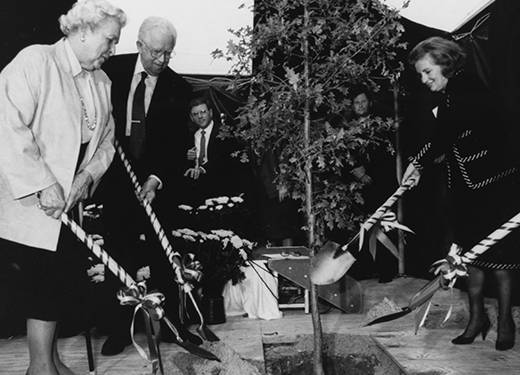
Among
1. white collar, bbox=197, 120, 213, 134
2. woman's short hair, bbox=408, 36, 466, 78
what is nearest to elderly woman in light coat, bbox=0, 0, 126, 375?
white collar, bbox=197, 120, 213, 134

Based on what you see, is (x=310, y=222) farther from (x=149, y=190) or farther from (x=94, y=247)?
(x=94, y=247)

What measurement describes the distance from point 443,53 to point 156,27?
1740 mm

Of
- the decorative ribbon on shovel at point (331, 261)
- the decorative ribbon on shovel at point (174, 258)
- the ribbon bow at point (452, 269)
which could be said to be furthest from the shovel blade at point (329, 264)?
the decorative ribbon on shovel at point (174, 258)

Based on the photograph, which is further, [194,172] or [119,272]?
[194,172]

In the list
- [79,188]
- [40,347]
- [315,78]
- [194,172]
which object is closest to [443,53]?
[315,78]

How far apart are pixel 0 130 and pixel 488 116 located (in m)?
2.64

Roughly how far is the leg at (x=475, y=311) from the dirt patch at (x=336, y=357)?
0.48 metres

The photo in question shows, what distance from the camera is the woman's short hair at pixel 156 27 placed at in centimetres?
304

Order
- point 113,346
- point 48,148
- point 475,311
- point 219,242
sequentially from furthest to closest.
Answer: point 219,242
point 475,311
point 113,346
point 48,148

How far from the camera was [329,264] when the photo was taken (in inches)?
115

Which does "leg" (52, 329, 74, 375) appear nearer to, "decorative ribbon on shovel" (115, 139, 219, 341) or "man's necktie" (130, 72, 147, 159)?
"decorative ribbon on shovel" (115, 139, 219, 341)

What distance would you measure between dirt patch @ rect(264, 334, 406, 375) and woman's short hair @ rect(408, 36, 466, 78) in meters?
1.75

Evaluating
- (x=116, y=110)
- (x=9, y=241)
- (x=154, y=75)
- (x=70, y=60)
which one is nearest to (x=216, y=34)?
(x=154, y=75)

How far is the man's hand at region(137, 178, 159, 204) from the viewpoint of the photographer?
312 centimetres
